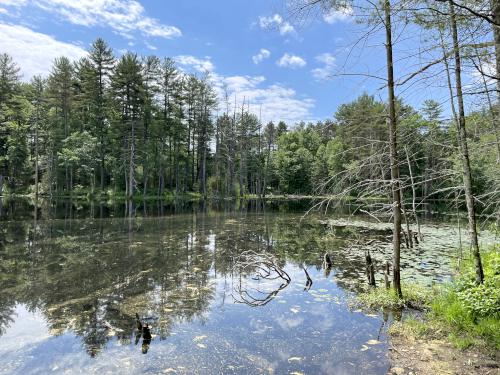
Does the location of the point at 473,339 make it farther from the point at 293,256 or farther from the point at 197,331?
the point at 293,256

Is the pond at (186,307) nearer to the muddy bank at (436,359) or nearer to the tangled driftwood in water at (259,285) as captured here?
the tangled driftwood in water at (259,285)

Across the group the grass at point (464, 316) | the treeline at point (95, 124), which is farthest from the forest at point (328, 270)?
the treeline at point (95, 124)

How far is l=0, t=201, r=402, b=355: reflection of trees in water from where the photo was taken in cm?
736

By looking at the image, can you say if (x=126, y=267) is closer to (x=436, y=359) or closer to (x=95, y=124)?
(x=436, y=359)

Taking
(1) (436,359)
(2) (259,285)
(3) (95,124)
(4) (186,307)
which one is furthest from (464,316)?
(3) (95,124)

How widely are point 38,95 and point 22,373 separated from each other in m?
45.6

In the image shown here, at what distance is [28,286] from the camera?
9.03m

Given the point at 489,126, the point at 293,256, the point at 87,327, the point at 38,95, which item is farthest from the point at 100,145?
the point at 489,126

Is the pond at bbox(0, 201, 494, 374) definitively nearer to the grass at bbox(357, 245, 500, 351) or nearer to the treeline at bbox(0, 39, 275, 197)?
the grass at bbox(357, 245, 500, 351)

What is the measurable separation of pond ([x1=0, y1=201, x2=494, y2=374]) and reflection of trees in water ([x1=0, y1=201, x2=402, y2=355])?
4cm

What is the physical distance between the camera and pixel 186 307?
790 centimetres

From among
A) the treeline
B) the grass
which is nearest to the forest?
the grass

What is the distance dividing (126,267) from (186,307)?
13.1 ft

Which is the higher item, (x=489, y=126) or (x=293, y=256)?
(x=489, y=126)
